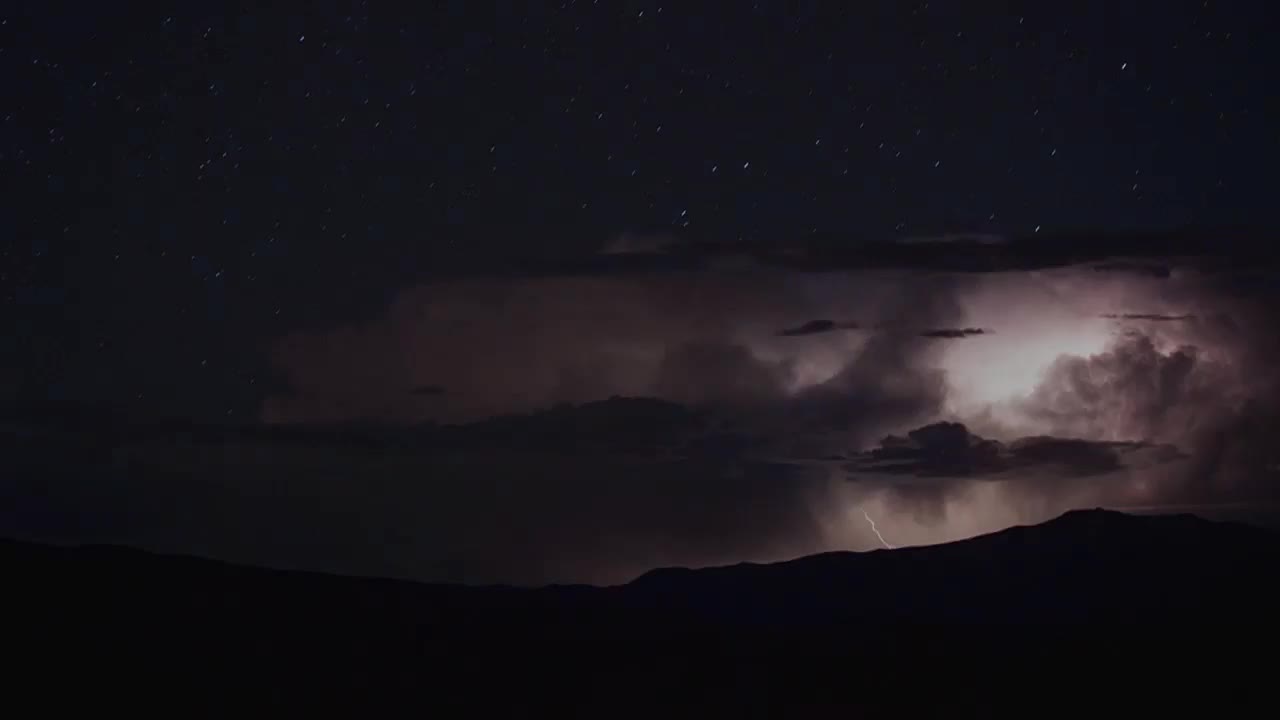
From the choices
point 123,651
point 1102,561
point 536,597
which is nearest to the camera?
point 123,651

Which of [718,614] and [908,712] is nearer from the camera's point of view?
[908,712]

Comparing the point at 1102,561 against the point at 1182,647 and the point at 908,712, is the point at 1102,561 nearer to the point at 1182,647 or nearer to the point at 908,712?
the point at 1182,647

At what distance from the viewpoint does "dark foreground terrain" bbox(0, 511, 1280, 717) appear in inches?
2030

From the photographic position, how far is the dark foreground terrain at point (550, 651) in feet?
169

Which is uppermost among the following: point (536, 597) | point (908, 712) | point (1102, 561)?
point (1102, 561)

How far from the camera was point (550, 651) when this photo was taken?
61.6 meters

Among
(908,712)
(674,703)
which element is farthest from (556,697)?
(908,712)

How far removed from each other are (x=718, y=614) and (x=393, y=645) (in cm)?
3221

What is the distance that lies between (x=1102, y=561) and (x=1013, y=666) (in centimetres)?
5118

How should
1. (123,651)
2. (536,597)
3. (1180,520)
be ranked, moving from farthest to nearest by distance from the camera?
(1180,520) → (536,597) → (123,651)

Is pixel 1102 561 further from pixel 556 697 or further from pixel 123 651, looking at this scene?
pixel 123 651

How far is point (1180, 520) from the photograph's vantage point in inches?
5423

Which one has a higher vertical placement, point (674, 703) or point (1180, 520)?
point (1180, 520)

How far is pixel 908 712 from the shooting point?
61438 mm
